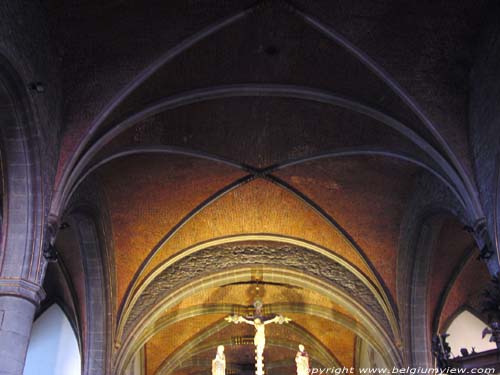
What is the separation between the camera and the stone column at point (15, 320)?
708 centimetres

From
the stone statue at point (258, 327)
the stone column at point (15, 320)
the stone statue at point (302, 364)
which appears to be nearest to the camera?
the stone column at point (15, 320)

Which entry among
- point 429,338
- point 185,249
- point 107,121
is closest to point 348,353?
point 429,338

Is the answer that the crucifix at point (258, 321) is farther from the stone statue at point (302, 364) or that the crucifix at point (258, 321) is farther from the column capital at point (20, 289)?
the column capital at point (20, 289)

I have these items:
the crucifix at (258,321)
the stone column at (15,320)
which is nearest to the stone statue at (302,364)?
the crucifix at (258,321)

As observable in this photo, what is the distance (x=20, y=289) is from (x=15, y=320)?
0.39 metres

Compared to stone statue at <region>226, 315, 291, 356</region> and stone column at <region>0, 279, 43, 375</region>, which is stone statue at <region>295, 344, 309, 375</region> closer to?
stone statue at <region>226, 315, 291, 356</region>

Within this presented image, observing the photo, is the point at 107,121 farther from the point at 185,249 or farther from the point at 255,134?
the point at 185,249

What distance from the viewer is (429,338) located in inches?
496

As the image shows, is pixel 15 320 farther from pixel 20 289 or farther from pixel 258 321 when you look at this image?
pixel 258 321

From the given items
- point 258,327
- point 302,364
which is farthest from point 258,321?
point 302,364

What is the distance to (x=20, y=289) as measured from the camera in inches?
298

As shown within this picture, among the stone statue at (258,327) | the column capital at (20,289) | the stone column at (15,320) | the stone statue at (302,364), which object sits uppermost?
the stone statue at (258,327)

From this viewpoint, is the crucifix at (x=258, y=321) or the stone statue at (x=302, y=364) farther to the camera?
the stone statue at (x=302, y=364)

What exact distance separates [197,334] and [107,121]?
911cm
